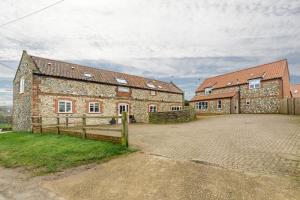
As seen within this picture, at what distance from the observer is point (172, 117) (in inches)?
846

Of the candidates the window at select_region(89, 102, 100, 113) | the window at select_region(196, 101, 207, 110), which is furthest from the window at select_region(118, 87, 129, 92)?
the window at select_region(196, 101, 207, 110)

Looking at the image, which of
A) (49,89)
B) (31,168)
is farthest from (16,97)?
(31,168)

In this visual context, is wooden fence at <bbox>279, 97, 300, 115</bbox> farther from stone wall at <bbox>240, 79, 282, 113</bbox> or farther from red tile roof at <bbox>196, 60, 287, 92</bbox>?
red tile roof at <bbox>196, 60, 287, 92</bbox>

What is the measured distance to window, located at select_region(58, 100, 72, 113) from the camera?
19.3 m

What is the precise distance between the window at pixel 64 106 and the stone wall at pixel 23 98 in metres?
2.61

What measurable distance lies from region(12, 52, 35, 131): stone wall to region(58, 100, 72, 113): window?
2.61m

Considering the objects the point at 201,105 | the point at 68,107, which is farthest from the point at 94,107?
the point at 201,105

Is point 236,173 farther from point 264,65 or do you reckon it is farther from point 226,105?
point 264,65

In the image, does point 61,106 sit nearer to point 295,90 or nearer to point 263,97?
point 263,97

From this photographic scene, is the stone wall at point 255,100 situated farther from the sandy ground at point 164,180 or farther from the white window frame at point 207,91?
the sandy ground at point 164,180

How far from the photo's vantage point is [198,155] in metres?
6.75

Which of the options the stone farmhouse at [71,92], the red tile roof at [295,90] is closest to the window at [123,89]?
the stone farmhouse at [71,92]

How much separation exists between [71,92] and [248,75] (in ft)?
91.9

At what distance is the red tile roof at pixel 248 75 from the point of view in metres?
28.4
